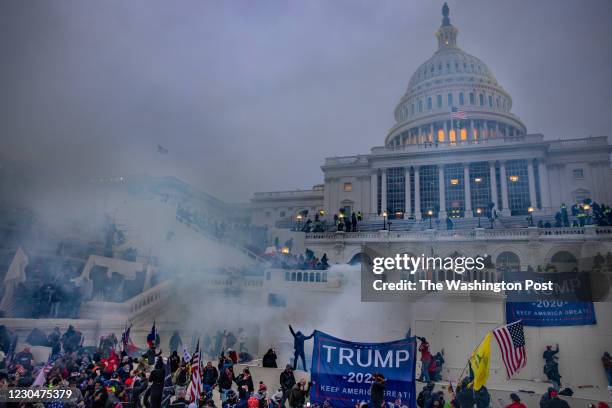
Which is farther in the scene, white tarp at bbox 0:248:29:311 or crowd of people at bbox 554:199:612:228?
crowd of people at bbox 554:199:612:228

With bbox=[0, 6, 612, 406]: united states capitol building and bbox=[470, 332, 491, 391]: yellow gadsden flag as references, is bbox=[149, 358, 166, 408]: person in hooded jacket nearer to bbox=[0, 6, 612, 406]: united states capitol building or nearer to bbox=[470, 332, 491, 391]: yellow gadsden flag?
bbox=[470, 332, 491, 391]: yellow gadsden flag

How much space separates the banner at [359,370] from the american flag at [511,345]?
7.67 ft

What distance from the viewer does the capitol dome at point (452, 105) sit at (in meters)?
68.1

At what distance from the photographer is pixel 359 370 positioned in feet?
34.4

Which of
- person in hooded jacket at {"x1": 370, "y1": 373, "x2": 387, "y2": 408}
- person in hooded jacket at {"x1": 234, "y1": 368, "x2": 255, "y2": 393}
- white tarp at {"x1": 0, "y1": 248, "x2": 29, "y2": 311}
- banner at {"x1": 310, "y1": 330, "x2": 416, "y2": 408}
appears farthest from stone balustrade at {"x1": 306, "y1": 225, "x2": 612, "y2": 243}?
person in hooded jacket at {"x1": 370, "y1": 373, "x2": 387, "y2": 408}

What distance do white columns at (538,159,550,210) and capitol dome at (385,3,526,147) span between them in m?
12.4

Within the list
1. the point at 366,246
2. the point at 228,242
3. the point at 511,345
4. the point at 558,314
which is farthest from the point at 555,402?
the point at 366,246

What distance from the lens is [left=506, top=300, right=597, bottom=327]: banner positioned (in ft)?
54.3

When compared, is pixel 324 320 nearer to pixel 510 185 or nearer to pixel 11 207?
pixel 11 207

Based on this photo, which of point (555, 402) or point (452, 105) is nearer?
point (555, 402)

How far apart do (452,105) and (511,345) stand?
68.5m

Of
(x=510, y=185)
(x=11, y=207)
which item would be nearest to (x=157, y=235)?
(x=11, y=207)

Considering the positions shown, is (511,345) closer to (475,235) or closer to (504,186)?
(475,235)

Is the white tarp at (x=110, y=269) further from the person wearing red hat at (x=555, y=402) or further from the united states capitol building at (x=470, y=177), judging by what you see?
the united states capitol building at (x=470, y=177)
